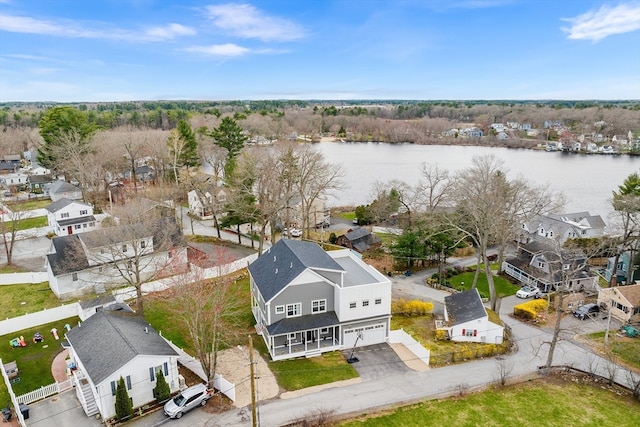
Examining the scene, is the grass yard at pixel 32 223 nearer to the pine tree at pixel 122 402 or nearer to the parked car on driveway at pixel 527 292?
the pine tree at pixel 122 402

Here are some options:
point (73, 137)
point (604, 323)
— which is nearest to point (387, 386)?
point (604, 323)

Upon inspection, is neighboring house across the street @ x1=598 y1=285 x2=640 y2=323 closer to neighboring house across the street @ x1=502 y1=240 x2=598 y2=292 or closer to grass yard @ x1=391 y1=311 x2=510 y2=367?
neighboring house across the street @ x1=502 y1=240 x2=598 y2=292

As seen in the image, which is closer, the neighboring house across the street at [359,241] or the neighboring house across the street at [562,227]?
the neighboring house across the street at [359,241]

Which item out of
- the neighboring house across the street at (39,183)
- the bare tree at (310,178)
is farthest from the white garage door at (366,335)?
the neighboring house across the street at (39,183)

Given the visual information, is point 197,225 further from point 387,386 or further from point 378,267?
point 387,386

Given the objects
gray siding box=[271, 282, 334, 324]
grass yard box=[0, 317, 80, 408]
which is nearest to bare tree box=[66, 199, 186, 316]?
grass yard box=[0, 317, 80, 408]
